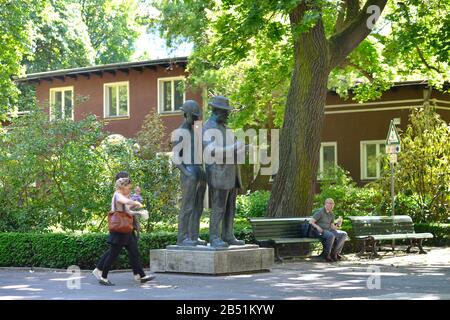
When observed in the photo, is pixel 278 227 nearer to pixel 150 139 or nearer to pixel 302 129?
pixel 302 129

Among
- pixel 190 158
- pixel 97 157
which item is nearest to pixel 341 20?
pixel 97 157

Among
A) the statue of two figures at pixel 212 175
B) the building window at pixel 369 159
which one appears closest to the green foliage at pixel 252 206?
the building window at pixel 369 159

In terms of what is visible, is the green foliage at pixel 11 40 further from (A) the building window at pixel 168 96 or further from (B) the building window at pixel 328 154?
(B) the building window at pixel 328 154

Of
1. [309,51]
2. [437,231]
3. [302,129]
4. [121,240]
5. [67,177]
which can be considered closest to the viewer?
[121,240]

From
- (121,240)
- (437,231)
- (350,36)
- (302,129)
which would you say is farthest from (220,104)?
(437,231)

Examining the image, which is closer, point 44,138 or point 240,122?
point 44,138

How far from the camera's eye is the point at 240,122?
31.9 m

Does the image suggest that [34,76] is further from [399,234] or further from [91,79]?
[399,234]

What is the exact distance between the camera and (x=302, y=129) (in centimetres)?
2208

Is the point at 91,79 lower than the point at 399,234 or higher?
higher

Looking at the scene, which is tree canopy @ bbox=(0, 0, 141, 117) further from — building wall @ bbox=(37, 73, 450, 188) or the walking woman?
the walking woman

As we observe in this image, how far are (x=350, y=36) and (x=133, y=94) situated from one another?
74.8ft

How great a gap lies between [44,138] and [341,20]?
8.56m

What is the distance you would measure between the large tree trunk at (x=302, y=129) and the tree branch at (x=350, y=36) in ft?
2.10
